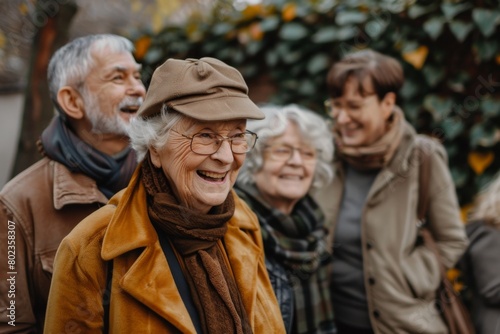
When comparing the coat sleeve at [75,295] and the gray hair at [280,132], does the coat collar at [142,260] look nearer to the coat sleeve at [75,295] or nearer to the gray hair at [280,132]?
the coat sleeve at [75,295]

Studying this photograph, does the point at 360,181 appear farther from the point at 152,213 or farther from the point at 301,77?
the point at 301,77

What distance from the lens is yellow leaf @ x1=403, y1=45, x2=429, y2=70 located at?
3.91 meters

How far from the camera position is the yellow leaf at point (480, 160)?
3779mm

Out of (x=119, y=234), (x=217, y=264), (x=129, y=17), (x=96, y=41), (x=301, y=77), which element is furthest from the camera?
(x=129, y=17)

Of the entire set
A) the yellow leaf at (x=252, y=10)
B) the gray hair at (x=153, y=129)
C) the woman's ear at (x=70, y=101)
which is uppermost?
the yellow leaf at (x=252, y=10)

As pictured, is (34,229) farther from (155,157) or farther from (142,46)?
(142,46)

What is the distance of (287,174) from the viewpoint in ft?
8.32

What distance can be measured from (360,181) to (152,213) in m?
1.55

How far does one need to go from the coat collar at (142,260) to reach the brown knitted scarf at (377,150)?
4.13ft

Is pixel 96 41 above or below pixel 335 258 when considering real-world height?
above

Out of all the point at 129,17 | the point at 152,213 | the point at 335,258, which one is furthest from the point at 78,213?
the point at 129,17

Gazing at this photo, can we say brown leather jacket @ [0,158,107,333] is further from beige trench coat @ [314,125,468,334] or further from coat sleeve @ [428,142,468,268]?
coat sleeve @ [428,142,468,268]

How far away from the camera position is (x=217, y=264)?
5.75 ft

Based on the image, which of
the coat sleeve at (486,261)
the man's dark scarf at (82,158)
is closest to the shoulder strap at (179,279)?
the man's dark scarf at (82,158)
